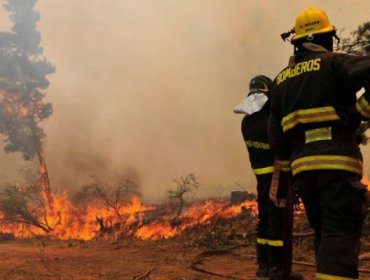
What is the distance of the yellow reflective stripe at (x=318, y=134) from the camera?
2.59 metres

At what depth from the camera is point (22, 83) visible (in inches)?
687

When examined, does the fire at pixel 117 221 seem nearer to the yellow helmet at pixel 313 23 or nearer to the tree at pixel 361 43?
the tree at pixel 361 43

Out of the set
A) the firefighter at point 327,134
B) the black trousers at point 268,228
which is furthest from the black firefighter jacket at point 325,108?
the black trousers at point 268,228

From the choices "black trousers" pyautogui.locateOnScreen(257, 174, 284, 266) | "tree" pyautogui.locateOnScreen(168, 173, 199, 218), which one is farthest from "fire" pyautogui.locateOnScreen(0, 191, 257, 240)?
"black trousers" pyautogui.locateOnScreen(257, 174, 284, 266)

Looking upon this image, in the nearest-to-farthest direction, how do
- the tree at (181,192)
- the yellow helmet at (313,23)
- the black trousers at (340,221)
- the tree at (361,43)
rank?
the black trousers at (340,221) → the yellow helmet at (313,23) → the tree at (361,43) → the tree at (181,192)

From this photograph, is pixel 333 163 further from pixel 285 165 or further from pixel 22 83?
pixel 22 83

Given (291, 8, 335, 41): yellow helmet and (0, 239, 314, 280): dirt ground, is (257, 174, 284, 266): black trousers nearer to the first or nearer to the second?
(0, 239, 314, 280): dirt ground

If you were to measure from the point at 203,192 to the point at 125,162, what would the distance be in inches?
169

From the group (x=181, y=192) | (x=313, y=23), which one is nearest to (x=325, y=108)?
(x=313, y=23)

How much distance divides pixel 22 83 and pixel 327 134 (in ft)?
56.5

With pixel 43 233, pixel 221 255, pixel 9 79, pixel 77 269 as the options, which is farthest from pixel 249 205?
pixel 9 79

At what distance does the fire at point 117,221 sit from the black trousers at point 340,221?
262 inches

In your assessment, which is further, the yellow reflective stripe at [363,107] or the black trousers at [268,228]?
the black trousers at [268,228]

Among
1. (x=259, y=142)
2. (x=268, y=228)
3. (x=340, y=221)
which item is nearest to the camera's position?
(x=340, y=221)
